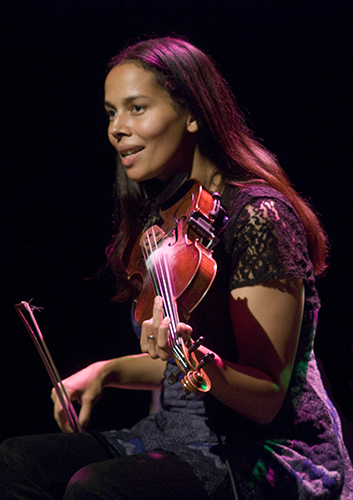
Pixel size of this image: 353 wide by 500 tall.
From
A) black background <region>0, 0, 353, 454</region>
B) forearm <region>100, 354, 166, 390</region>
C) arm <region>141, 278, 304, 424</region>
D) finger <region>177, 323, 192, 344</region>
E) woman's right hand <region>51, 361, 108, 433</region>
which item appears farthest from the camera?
black background <region>0, 0, 353, 454</region>

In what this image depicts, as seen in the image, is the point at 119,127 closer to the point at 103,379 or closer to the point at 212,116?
the point at 212,116

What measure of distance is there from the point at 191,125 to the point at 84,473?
29.7 inches

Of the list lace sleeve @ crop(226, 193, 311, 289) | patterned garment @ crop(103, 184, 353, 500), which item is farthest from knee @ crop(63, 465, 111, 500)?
lace sleeve @ crop(226, 193, 311, 289)

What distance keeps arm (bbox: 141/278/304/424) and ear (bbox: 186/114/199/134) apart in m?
0.42

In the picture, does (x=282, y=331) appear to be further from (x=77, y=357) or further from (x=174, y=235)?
(x=77, y=357)

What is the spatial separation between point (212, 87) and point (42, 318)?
914mm

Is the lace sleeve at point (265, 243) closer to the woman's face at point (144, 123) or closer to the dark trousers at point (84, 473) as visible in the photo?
the woman's face at point (144, 123)

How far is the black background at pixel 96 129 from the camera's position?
152cm

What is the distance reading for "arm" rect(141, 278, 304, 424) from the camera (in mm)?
792

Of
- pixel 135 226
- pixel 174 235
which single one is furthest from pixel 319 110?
pixel 174 235

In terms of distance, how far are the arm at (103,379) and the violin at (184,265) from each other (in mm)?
217

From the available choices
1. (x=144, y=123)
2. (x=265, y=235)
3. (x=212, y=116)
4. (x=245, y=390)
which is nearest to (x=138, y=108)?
(x=144, y=123)

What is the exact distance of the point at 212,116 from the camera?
1078 millimetres

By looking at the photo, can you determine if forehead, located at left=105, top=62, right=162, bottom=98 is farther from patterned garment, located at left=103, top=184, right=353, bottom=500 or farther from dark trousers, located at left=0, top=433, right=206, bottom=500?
dark trousers, located at left=0, top=433, right=206, bottom=500
